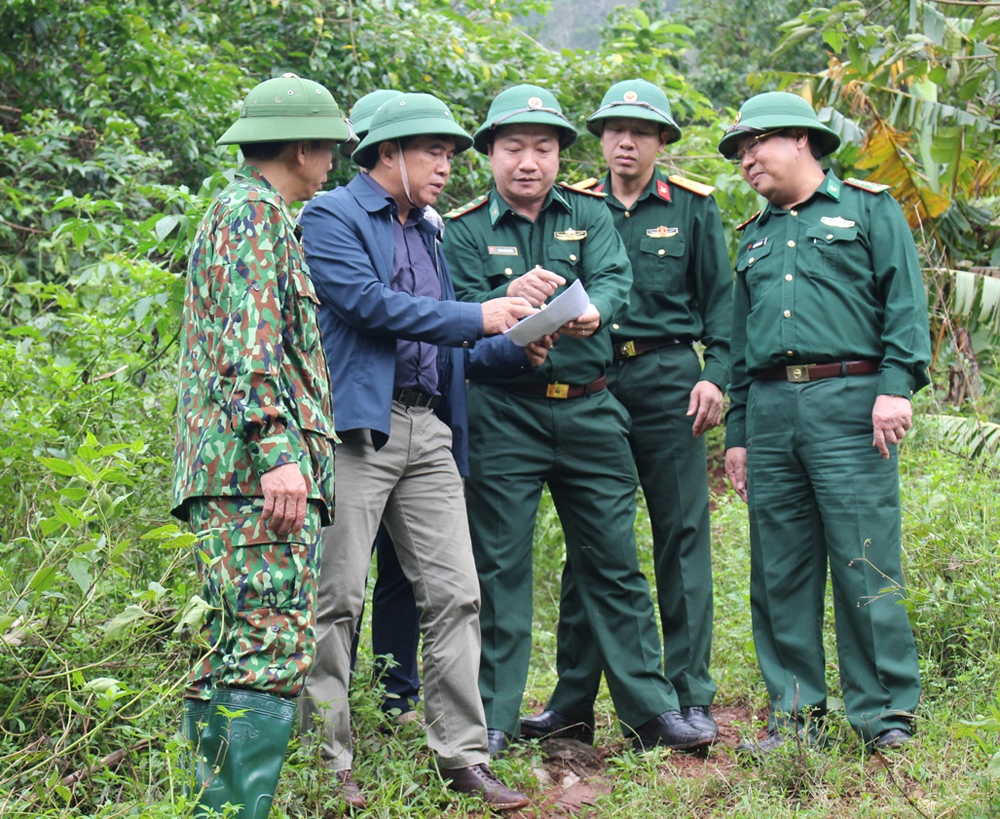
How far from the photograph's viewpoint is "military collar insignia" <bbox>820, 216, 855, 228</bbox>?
408cm

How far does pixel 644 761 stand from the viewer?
3.98m

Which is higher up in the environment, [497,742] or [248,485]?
[248,485]

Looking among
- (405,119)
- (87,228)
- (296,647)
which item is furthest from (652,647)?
(87,228)

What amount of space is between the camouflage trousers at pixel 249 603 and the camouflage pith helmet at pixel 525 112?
6.05ft

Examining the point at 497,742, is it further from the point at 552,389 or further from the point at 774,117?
the point at 774,117

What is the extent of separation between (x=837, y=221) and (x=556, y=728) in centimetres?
217

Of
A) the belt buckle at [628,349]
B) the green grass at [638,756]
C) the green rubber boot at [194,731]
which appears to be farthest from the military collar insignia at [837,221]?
the green rubber boot at [194,731]

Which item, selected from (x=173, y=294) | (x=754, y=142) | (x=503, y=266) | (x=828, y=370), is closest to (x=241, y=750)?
(x=173, y=294)

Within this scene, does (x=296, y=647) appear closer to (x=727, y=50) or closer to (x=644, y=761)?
(x=644, y=761)

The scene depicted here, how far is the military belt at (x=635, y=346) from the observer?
14.6 ft

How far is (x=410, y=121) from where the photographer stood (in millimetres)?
3752

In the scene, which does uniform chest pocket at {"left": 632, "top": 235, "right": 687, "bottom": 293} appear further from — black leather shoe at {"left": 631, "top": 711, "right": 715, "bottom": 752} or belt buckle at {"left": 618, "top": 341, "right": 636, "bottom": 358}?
black leather shoe at {"left": 631, "top": 711, "right": 715, "bottom": 752}

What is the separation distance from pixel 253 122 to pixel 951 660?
3260mm

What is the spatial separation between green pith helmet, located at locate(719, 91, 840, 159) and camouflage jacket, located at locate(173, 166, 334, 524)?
5.98ft
